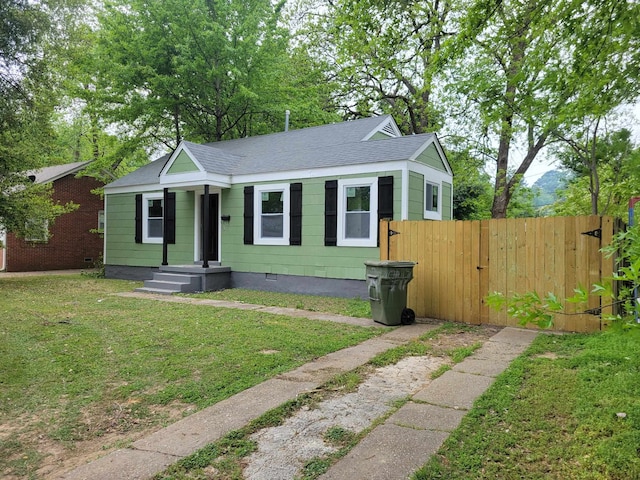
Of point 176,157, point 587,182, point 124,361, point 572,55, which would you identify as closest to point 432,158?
point 572,55

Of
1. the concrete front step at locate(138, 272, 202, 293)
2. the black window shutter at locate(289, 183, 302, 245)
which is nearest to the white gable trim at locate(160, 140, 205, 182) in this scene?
the black window shutter at locate(289, 183, 302, 245)

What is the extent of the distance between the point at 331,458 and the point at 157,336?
4.22 metres

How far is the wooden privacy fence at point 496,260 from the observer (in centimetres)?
633

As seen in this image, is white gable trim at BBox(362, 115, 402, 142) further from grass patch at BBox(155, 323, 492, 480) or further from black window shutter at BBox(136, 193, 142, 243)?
grass patch at BBox(155, 323, 492, 480)

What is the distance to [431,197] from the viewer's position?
1109cm

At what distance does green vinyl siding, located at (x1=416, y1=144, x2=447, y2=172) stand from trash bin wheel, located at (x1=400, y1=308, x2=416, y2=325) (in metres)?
4.21

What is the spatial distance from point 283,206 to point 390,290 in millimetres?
5080

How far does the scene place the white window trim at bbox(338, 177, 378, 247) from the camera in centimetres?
995

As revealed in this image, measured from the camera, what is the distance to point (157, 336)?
20.6 feet

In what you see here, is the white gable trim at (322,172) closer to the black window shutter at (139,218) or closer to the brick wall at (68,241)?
the black window shutter at (139,218)

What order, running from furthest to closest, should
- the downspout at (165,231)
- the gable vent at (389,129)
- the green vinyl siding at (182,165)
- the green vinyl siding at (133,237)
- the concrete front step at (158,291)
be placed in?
the green vinyl siding at (133,237) < the gable vent at (389,129) < the downspout at (165,231) < the green vinyl siding at (182,165) < the concrete front step at (158,291)

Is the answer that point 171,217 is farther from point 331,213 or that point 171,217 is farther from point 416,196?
point 416,196

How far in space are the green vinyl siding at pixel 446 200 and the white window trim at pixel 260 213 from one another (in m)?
4.12

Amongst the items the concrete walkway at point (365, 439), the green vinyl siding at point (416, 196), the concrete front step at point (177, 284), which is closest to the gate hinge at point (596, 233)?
the concrete walkway at point (365, 439)
